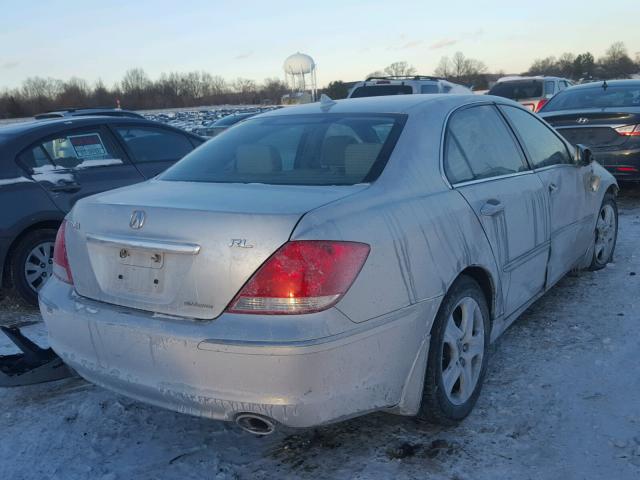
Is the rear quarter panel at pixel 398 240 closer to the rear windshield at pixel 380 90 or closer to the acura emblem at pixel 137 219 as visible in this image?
the acura emblem at pixel 137 219

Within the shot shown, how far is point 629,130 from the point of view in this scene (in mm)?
7516

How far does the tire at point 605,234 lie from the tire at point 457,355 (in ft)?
7.54

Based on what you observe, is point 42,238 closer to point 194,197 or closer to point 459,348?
point 194,197

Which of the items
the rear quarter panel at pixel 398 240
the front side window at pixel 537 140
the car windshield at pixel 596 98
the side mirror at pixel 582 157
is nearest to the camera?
the rear quarter panel at pixel 398 240

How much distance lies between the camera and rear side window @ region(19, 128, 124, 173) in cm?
510

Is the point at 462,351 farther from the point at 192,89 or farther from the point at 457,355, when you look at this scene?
the point at 192,89

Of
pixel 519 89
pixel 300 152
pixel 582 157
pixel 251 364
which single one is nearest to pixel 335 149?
pixel 300 152

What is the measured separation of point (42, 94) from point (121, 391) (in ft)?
275

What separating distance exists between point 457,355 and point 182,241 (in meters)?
1.38

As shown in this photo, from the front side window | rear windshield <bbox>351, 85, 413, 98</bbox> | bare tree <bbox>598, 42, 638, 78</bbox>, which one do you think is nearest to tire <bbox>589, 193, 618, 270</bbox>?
the front side window

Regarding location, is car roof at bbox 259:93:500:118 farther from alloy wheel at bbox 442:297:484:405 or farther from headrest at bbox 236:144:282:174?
alloy wheel at bbox 442:297:484:405

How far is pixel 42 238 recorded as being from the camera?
504 cm

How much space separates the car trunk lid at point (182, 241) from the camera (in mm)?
2295

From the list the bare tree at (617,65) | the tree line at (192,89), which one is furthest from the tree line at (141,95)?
the bare tree at (617,65)
